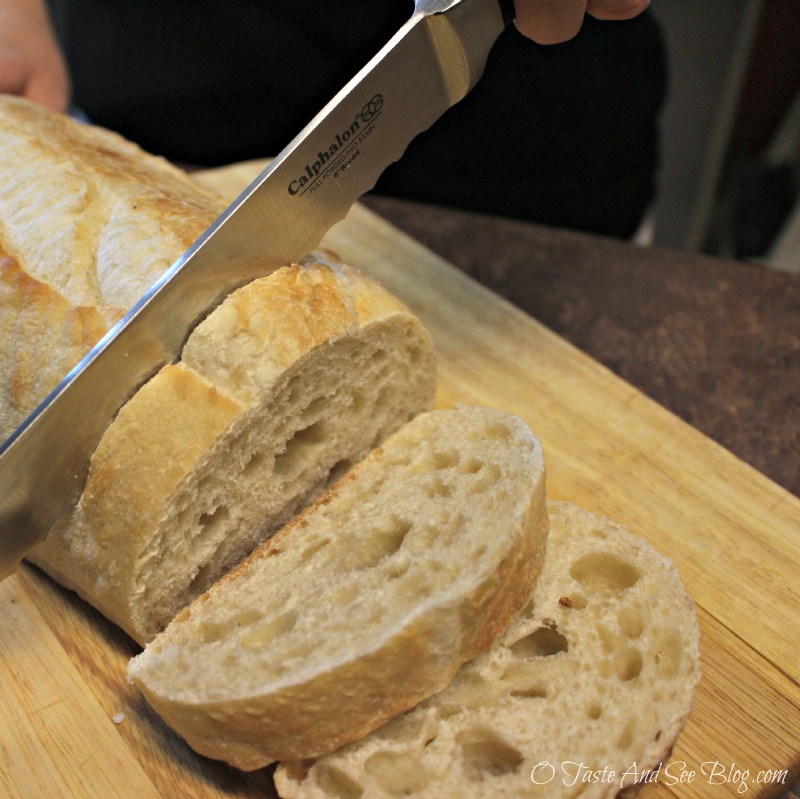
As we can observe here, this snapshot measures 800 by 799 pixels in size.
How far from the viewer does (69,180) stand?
244 centimetres

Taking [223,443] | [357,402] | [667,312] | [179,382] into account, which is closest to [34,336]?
[179,382]

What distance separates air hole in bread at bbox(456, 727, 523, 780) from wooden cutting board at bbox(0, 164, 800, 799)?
345 millimetres

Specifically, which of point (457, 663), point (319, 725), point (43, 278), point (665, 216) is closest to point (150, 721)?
point (319, 725)

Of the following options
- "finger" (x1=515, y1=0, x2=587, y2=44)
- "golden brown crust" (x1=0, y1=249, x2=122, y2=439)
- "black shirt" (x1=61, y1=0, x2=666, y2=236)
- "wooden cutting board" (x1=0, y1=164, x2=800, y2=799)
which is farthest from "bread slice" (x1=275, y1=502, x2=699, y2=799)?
"black shirt" (x1=61, y1=0, x2=666, y2=236)

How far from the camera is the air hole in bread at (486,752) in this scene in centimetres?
180

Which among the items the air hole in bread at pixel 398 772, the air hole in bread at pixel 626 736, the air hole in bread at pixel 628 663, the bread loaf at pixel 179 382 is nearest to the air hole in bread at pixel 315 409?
the bread loaf at pixel 179 382

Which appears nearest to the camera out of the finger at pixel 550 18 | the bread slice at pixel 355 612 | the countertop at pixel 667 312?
the bread slice at pixel 355 612

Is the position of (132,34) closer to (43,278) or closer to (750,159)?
(43,278)

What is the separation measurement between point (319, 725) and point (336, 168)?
137 cm

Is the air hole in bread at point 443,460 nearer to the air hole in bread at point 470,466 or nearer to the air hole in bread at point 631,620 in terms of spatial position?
the air hole in bread at point 470,466

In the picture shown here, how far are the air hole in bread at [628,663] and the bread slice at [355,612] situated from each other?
0.84ft

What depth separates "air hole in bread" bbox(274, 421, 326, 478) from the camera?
2234 millimetres

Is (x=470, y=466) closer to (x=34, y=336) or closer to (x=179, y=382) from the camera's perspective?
(x=179, y=382)

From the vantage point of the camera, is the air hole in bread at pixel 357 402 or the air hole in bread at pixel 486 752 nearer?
the air hole in bread at pixel 486 752
